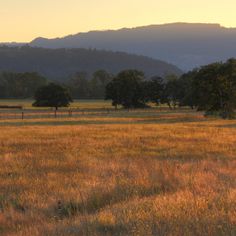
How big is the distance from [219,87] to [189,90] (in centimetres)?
4046

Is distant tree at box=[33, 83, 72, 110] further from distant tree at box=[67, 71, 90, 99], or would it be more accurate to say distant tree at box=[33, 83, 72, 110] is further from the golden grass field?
the golden grass field

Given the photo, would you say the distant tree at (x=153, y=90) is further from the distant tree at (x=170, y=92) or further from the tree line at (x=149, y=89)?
the distant tree at (x=170, y=92)

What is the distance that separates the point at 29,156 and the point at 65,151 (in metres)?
2.71

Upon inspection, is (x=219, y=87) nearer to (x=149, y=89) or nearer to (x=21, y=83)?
(x=149, y=89)

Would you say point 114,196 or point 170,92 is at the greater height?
point 170,92

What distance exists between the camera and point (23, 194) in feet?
38.1

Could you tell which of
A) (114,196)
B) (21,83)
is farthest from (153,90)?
(114,196)

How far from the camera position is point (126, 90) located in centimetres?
10900

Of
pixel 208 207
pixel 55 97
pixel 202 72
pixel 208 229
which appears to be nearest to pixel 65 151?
pixel 208 207

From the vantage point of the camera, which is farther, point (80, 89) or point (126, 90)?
point (80, 89)

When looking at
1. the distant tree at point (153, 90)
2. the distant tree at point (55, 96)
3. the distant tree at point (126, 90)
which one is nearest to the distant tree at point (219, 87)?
the distant tree at point (126, 90)

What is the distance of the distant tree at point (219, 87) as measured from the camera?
6556cm

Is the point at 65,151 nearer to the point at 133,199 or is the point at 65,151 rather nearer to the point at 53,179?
the point at 53,179

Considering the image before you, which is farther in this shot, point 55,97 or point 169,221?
point 55,97
